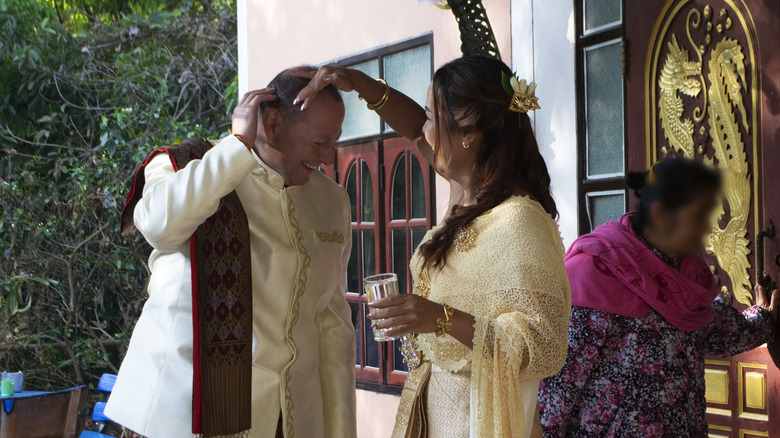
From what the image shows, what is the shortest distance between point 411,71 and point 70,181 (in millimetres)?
4400

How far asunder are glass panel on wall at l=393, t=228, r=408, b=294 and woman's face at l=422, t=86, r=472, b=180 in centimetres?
A: 300

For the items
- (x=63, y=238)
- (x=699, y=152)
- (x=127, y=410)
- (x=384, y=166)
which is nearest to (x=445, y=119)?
(x=127, y=410)

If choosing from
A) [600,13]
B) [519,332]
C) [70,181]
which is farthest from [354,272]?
[70,181]

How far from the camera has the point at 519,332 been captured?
1.83 m

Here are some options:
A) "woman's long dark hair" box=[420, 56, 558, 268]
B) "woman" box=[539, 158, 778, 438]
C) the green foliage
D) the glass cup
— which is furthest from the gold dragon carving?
the green foliage

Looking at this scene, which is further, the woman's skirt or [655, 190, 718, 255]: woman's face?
[655, 190, 718, 255]: woman's face

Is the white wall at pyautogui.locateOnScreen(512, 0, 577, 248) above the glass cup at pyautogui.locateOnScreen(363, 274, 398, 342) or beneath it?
above

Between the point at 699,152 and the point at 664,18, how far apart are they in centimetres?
60

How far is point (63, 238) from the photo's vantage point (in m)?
7.71

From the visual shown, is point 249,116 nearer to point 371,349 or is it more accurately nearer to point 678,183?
point 678,183

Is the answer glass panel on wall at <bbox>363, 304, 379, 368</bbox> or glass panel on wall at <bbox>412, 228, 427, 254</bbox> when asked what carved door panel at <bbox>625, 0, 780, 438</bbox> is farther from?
glass panel on wall at <bbox>363, 304, 379, 368</bbox>

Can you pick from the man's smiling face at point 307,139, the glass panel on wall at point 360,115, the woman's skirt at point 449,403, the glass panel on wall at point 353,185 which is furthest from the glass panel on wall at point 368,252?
the woman's skirt at point 449,403

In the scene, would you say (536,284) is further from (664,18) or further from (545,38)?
(545,38)

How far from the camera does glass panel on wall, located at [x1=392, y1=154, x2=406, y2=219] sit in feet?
16.5
